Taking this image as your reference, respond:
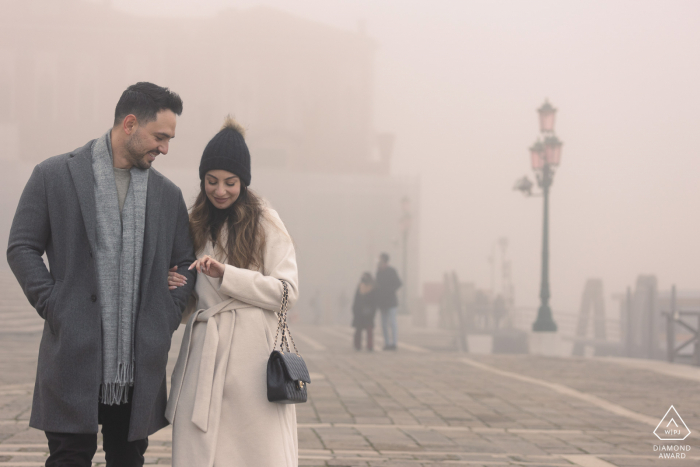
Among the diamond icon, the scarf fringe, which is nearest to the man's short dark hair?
the scarf fringe

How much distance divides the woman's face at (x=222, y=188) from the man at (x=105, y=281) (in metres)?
0.20

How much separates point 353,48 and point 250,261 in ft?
197

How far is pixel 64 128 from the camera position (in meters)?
26.8

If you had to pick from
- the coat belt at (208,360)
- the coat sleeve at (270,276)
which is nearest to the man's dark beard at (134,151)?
the coat sleeve at (270,276)

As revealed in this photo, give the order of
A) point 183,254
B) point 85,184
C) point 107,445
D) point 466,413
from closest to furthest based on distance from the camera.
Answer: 1. point 85,184
2. point 107,445
3. point 183,254
4. point 466,413

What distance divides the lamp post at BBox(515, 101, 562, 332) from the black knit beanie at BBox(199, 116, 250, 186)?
15265 millimetres

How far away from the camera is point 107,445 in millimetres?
2797

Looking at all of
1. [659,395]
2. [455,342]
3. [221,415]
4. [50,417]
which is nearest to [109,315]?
[50,417]

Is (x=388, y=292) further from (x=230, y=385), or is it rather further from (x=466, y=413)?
(x=230, y=385)

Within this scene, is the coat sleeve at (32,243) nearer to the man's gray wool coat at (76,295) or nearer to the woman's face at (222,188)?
the man's gray wool coat at (76,295)

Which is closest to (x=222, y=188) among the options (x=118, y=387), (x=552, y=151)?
(x=118, y=387)

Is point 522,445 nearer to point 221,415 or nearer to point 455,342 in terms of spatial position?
point 221,415

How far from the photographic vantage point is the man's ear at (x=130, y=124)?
9.04 ft

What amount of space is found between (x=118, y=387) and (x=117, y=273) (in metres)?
0.35
